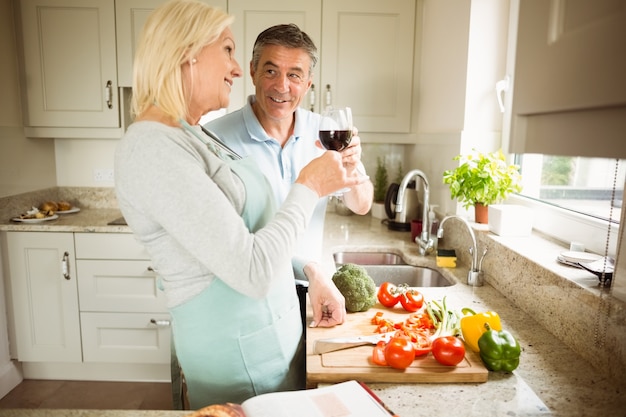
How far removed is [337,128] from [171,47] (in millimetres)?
459

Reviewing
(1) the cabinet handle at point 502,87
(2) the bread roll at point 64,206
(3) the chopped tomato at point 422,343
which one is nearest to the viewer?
(3) the chopped tomato at point 422,343

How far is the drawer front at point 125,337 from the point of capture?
8.68 ft

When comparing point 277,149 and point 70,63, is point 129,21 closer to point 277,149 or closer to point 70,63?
point 70,63

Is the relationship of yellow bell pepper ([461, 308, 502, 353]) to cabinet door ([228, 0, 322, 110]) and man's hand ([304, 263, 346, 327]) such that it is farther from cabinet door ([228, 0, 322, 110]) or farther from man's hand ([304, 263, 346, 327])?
cabinet door ([228, 0, 322, 110])

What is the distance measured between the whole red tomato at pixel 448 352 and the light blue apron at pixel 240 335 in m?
0.33

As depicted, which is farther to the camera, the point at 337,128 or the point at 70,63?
the point at 70,63

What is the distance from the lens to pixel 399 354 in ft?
3.19

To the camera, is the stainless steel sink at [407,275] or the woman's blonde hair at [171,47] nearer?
the woman's blonde hair at [171,47]

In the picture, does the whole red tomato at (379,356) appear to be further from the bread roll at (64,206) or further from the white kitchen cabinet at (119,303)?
the bread roll at (64,206)

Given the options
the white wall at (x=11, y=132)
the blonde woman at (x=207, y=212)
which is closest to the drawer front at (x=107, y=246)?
the white wall at (x=11, y=132)

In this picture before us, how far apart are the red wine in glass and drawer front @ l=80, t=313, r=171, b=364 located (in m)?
1.90

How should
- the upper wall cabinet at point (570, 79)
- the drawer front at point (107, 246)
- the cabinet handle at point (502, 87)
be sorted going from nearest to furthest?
the upper wall cabinet at point (570, 79)
the cabinet handle at point (502, 87)
the drawer front at point (107, 246)

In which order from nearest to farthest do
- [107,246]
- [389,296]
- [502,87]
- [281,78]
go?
[389,296] → [281,78] → [502,87] → [107,246]

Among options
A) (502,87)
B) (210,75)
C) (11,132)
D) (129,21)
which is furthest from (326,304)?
(11,132)
